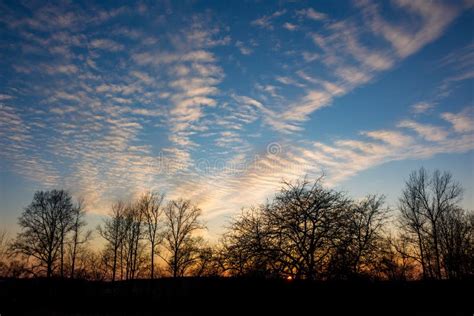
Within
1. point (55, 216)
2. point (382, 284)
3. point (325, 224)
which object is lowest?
point (382, 284)

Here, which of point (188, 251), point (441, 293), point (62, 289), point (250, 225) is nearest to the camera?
point (441, 293)

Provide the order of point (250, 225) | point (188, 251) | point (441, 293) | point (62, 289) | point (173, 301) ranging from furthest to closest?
point (188, 251) < point (62, 289) < point (250, 225) < point (173, 301) < point (441, 293)

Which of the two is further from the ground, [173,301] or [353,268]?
[353,268]

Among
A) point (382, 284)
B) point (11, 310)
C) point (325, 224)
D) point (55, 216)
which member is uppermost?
point (55, 216)

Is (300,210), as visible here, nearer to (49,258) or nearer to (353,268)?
(353,268)

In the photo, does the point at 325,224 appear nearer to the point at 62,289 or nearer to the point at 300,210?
the point at 300,210

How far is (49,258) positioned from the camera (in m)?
34.2

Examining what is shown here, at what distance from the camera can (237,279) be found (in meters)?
13.8

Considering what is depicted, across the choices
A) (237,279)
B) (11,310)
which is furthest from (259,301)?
(11,310)

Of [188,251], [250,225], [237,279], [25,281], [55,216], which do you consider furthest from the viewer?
[188,251]

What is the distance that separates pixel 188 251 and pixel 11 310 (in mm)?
23618

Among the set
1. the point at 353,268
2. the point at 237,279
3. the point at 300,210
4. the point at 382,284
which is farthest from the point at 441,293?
the point at 237,279

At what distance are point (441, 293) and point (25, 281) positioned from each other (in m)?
29.8

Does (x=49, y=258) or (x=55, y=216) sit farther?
(x=55, y=216)
